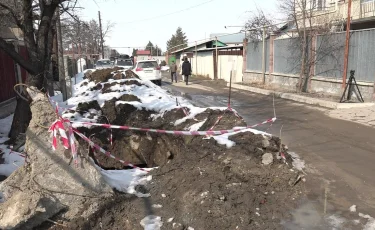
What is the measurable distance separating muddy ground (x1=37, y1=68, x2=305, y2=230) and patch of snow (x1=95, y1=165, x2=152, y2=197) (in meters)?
0.13

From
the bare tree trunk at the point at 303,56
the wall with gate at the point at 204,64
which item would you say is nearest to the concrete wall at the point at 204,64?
the wall with gate at the point at 204,64

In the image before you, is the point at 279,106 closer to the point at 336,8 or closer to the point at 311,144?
the point at 311,144

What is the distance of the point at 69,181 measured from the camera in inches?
171

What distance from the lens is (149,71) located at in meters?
23.1

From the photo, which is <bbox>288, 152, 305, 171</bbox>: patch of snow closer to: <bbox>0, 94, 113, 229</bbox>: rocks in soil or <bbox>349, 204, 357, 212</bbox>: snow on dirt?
<bbox>349, 204, 357, 212</bbox>: snow on dirt

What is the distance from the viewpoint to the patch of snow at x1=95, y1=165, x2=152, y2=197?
4.69m

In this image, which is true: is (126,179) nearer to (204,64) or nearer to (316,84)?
(316,84)

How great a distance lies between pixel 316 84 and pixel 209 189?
13.2 m

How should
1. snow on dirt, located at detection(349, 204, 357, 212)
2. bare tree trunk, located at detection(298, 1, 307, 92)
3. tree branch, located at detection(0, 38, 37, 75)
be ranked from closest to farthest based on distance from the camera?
snow on dirt, located at detection(349, 204, 357, 212) < tree branch, located at detection(0, 38, 37, 75) < bare tree trunk, located at detection(298, 1, 307, 92)

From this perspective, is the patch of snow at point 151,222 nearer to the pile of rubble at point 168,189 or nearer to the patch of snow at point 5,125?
the pile of rubble at point 168,189

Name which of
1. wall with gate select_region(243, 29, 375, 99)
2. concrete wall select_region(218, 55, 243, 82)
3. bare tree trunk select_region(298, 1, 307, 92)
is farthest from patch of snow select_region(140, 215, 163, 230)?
concrete wall select_region(218, 55, 243, 82)

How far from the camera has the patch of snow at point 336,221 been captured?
13.6ft

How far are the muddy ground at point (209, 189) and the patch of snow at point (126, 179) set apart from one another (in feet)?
0.44

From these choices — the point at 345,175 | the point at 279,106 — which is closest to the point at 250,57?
the point at 279,106
